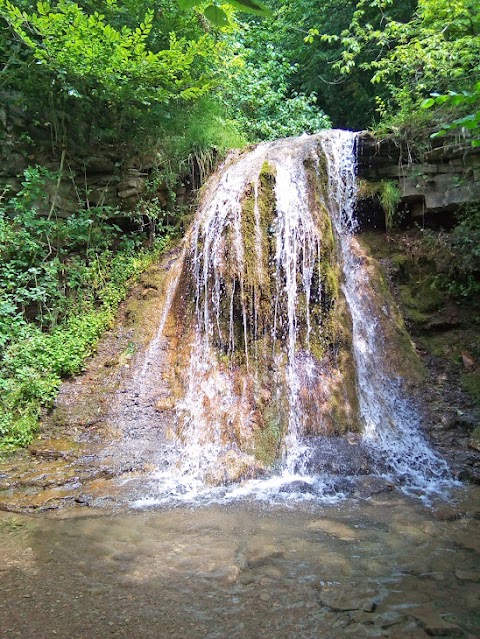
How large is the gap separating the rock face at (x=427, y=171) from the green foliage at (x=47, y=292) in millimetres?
3517

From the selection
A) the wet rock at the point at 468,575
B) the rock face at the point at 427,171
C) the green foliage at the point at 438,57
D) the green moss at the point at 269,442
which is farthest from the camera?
the green foliage at the point at 438,57

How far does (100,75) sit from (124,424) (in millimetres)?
4548

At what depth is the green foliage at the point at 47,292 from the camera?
504cm

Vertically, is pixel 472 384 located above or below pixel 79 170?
below

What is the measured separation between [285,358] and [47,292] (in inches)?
134

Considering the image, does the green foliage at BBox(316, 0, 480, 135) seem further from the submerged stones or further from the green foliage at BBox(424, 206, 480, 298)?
the submerged stones

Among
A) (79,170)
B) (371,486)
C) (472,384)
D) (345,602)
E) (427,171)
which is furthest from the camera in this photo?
(79,170)

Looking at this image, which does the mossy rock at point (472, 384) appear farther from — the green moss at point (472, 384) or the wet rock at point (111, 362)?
the wet rock at point (111, 362)

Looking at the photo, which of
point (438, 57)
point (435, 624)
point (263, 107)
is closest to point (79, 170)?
point (263, 107)

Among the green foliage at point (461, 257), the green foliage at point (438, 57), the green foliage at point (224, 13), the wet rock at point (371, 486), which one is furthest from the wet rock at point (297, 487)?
the green foliage at point (438, 57)

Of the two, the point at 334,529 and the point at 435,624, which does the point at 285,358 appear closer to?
the point at 334,529

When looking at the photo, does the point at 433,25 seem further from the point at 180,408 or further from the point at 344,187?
the point at 180,408

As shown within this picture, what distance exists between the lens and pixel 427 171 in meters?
6.39

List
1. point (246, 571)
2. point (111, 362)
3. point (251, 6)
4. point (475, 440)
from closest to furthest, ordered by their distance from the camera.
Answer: point (251, 6) < point (246, 571) < point (475, 440) < point (111, 362)
